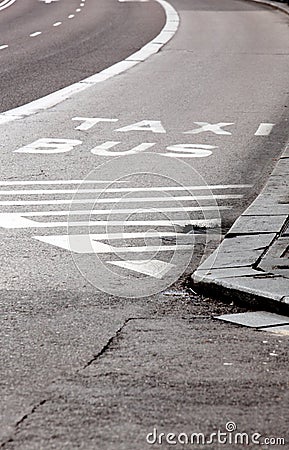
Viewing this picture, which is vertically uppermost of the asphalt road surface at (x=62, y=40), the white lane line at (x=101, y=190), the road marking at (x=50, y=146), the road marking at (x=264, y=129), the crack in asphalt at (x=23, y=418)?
the crack in asphalt at (x=23, y=418)

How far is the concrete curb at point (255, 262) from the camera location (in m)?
6.48

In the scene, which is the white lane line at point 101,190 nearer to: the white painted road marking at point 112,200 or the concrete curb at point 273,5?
the white painted road marking at point 112,200

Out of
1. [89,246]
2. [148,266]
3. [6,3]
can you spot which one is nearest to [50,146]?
[89,246]

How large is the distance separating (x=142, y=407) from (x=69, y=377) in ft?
1.58

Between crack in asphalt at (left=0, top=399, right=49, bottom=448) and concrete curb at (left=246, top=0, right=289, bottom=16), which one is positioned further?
concrete curb at (left=246, top=0, right=289, bottom=16)

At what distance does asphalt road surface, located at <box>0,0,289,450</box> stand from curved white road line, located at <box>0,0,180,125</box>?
0.27 metres

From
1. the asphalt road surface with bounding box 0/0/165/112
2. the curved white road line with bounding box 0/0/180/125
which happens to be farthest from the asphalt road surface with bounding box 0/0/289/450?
the asphalt road surface with bounding box 0/0/165/112

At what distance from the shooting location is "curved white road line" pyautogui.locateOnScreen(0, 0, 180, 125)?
15.6 meters

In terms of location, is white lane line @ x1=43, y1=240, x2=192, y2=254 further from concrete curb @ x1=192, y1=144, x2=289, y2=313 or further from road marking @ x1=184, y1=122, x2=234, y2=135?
road marking @ x1=184, y1=122, x2=234, y2=135

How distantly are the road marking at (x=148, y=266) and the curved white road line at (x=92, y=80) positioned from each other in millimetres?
7397

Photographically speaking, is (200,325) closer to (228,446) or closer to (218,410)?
(218,410)

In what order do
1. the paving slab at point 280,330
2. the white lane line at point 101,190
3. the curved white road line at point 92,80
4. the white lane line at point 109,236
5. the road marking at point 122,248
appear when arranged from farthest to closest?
the curved white road line at point 92,80 → the white lane line at point 101,190 → the white lane line at point 109,236 → the road marking at point 122,248 → the paving slab at point 280,330

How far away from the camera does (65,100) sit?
17000 millimetres

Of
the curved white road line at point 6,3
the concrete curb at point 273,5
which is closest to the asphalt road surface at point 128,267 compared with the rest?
the concrete curb at point 273,5
